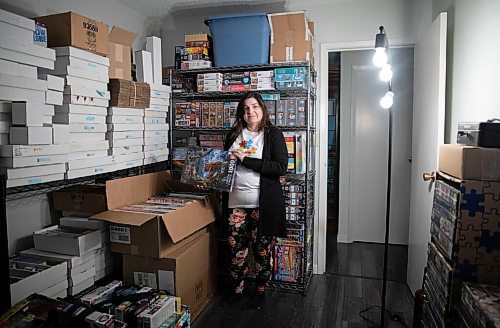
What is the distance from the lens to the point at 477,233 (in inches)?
61.9

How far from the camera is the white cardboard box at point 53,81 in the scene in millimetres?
2001

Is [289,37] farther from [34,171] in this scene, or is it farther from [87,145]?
[34,171]

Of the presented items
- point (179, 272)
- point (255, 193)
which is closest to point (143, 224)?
point (179, 272)

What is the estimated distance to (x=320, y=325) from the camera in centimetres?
248

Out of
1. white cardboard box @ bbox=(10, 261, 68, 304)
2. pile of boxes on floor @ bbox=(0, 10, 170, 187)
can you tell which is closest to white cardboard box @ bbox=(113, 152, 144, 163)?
pile of boxes on floor @ bbox=(0, 10, 170, 187)

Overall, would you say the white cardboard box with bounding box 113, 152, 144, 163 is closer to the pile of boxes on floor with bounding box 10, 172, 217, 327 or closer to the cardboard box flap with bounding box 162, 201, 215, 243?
the pile of boxes on floor with bounding box 10, 172, 217, 327

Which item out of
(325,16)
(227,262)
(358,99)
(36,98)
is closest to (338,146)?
(358,99)

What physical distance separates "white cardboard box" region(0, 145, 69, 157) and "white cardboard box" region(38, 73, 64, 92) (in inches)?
12.5

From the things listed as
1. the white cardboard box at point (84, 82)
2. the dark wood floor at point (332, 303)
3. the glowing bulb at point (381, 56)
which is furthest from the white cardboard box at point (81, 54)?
the dark wood floor at point (332, 303)

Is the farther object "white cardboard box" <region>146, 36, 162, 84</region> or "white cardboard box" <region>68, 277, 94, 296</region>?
"white cardboard box" <region>146, 36, 162, 84</region>

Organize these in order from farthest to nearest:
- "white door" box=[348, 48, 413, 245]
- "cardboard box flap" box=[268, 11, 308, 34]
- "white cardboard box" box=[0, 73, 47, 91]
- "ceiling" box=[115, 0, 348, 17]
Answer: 1. "white door" box=[348, 48, 413, 245]
2. "ceiling" box=[115, 0, 348, 17]
3. "cardboard box flap" box=[268, 11, 308, 34]
4. "white cardboard box" box=[0, 73, 47, 91]

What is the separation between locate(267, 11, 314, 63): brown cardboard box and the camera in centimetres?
284

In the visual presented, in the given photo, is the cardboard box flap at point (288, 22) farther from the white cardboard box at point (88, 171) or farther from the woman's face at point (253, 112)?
the white cardboard box at point (88, 171)

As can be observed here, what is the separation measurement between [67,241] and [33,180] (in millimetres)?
477
